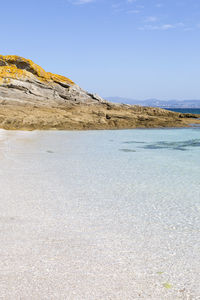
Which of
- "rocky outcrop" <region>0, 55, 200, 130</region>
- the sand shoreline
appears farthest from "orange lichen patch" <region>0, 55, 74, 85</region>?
the sand shoreline

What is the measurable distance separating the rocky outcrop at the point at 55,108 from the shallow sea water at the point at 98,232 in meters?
→ 14.0

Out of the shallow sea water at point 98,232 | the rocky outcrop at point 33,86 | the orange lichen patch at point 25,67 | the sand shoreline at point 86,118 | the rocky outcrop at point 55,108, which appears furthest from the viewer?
the orange lichen patch at point 25,67

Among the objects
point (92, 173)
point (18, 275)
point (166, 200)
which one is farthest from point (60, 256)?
point (92, 173)

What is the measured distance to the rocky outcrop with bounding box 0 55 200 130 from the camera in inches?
910

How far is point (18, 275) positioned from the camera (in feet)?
10.5

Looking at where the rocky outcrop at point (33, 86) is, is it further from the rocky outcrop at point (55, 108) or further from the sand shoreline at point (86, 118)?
the sand shoreline at point (86, 118)

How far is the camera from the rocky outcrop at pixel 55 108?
23125 mm

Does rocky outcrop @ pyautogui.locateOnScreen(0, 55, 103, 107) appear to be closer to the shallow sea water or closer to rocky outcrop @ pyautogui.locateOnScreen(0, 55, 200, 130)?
rocky outcrop @ pyautogui.locateOnScreen(0, 55, 200, 130)

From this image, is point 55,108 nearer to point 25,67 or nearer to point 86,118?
point 86,118

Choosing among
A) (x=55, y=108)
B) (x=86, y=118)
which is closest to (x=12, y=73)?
(x=55, y=108)

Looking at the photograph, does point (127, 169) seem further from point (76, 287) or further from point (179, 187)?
point (76, 287)

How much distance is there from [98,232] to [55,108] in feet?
71.7

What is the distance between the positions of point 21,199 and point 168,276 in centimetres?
339

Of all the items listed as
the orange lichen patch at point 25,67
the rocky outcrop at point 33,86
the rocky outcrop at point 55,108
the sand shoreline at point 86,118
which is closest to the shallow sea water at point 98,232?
the sand shoreline at point 86,118
